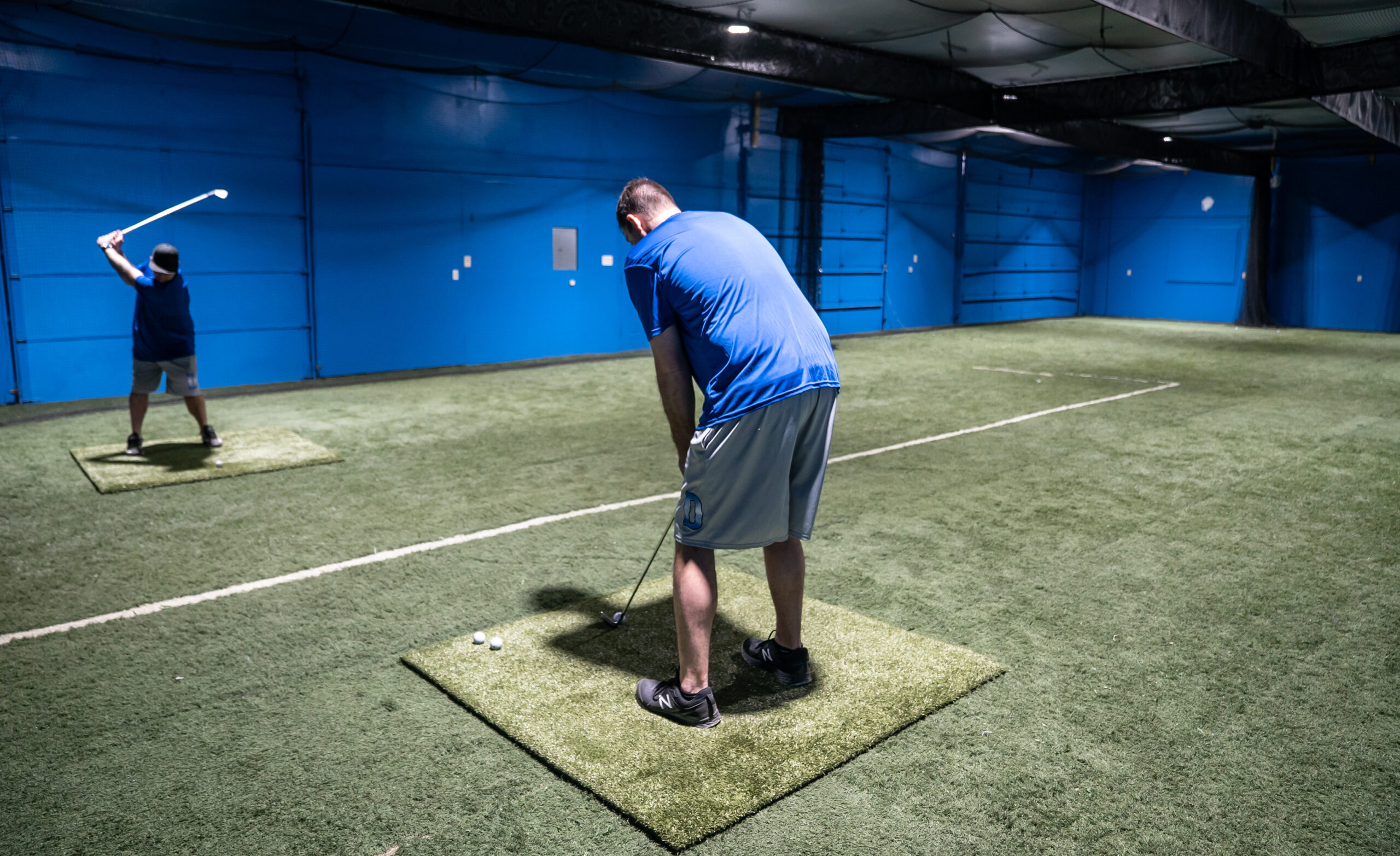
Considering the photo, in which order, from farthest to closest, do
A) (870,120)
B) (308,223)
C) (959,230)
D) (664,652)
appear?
1. (959,230)
2. (870,120)
3. (308,223)
4. (664,652)

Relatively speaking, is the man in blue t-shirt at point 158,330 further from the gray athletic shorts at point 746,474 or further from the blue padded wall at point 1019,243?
the blue padded wall at point 1019,243

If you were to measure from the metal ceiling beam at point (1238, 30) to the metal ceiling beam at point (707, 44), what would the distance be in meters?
3.31

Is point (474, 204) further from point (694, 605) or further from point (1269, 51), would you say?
point (694, 605)

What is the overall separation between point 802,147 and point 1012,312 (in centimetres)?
785

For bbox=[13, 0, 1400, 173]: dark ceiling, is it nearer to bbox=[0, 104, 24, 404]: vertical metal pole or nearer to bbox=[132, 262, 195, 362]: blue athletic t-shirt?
bbox=[0, 104, 24, 404]: vertical metal pole

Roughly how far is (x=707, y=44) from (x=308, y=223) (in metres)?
4.72

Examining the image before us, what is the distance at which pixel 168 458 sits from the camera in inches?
253

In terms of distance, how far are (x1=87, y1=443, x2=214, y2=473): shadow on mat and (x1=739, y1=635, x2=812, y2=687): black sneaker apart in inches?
174

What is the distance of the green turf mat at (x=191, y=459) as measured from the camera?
584 centimetres

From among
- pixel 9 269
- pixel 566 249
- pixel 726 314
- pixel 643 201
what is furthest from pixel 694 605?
pixel 566 249

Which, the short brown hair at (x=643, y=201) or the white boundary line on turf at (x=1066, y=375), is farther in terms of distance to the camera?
the white boundary line on turf at (x=1066, y=375)

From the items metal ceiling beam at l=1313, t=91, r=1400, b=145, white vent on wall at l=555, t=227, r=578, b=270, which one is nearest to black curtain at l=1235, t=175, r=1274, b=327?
metal ceiling beam at l=1313, t=91, r=1400, b=145

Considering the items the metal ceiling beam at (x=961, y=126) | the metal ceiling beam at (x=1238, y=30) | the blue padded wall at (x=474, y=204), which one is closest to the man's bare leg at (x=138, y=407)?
the blue padded wall at (x=474, y=204)

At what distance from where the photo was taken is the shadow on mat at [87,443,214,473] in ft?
20.3
